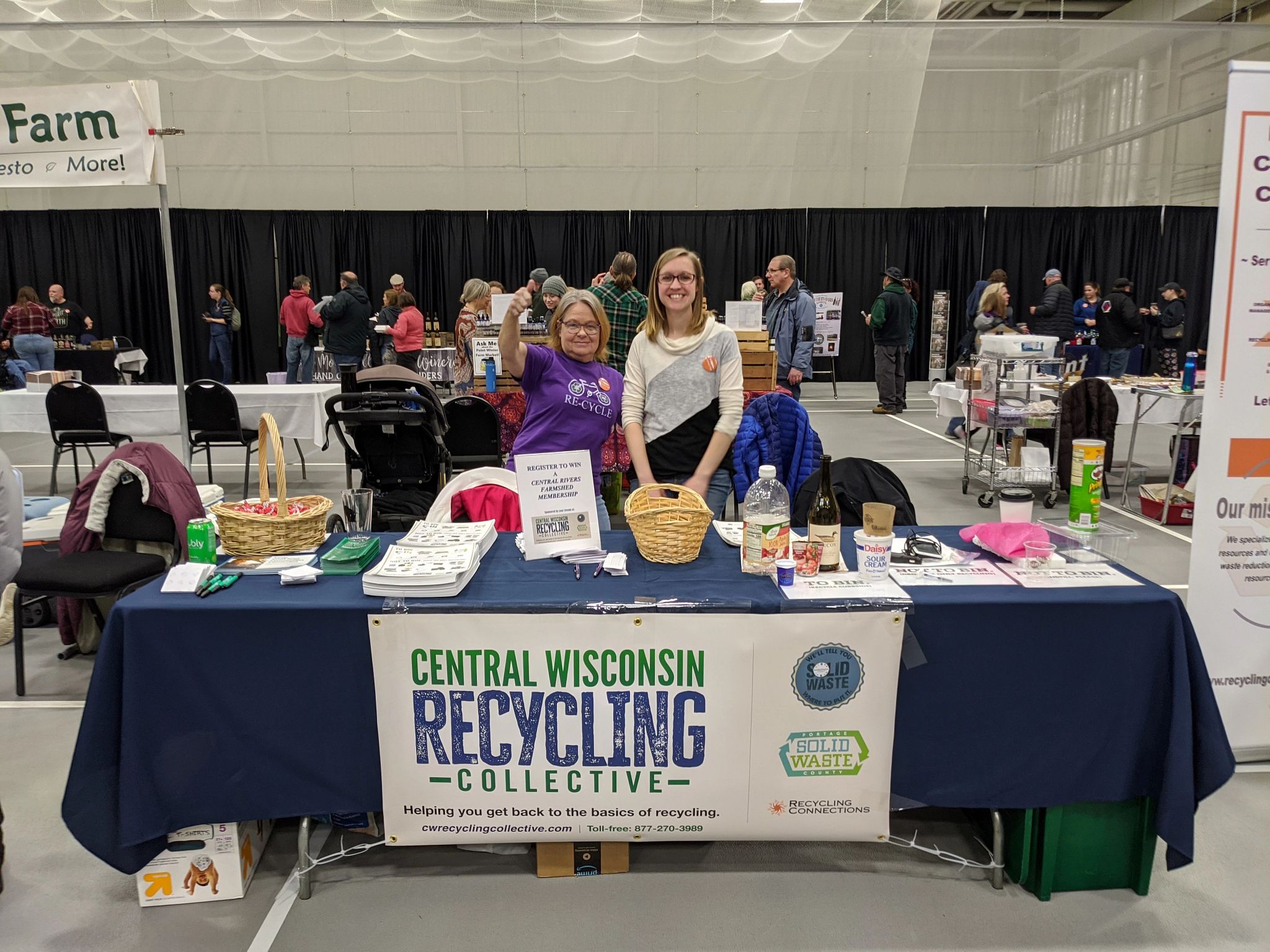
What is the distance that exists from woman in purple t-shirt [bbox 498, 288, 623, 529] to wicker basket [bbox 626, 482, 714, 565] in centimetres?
78

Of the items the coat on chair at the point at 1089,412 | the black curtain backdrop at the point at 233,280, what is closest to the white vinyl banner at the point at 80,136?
the coat on chair at the point at 1089,412

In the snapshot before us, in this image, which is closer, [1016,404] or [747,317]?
[1016,404]

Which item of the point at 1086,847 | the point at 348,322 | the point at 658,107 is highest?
the point at 658,107

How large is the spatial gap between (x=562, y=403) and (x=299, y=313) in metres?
8.44

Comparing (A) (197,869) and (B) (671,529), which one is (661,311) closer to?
(B) (671,529)

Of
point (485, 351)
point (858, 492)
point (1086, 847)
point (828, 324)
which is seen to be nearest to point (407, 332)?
point (485, 351)

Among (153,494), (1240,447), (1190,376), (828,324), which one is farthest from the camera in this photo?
(828,324)

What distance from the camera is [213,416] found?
5.60 meters

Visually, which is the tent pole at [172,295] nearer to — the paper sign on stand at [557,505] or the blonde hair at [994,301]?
the paper sign on stand at [557,505]

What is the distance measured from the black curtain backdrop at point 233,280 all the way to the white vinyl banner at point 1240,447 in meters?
12.6

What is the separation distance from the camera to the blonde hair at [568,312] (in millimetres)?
2896

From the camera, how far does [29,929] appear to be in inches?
76.1

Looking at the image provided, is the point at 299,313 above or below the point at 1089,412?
above

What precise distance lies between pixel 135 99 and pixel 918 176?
454 inches
